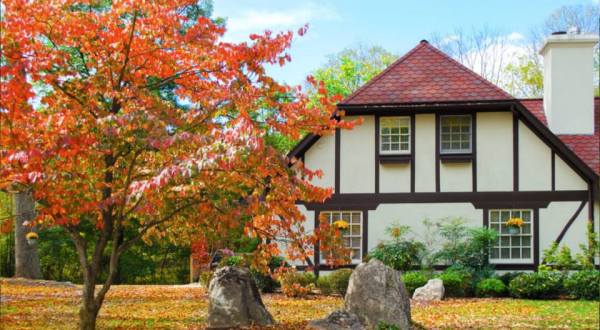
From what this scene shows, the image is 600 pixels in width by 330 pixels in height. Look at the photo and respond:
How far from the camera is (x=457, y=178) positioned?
67.0 feet

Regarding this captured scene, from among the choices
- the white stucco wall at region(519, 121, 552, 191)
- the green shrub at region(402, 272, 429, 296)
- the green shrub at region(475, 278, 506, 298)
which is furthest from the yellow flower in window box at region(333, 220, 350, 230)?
the white stucco wall at region(519, 121, 552, 191)

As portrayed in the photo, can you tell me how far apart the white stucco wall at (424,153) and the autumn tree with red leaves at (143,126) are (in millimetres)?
10931

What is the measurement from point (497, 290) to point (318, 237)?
→ 997 cm

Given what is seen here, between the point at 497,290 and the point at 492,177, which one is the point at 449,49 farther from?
the point at 497,290

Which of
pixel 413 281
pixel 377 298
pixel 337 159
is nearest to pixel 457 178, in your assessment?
pixel 337 159

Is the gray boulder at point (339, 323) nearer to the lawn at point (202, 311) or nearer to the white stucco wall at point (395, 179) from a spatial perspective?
the lawn at point (202, 311)

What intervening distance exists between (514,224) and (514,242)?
579 mm

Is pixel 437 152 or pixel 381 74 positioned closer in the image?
pixel 437 152

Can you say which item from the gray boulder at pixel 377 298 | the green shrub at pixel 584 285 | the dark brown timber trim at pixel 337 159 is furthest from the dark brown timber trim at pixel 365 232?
the gray boulder at pixel 377 298

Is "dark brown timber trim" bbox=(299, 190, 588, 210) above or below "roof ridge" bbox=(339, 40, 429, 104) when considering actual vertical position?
below

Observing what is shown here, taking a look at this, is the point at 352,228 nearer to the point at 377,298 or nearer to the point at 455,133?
the point at 455,133

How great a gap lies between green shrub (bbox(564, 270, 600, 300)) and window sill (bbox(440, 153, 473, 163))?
4251 millimetres

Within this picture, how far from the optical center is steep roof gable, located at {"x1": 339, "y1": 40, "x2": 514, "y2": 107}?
2030 cm

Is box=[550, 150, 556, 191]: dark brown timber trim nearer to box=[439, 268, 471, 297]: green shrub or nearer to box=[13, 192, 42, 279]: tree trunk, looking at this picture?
box=[439, 268, 471, 297]: green shrub
